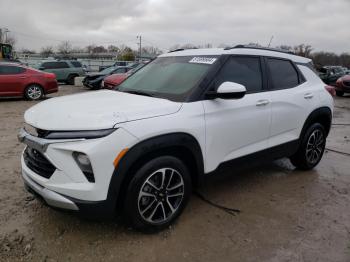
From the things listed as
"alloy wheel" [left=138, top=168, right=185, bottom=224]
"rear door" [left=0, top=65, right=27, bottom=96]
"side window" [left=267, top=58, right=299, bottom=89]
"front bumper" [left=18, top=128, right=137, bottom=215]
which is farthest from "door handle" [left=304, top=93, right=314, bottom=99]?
"rear door" [left=0, top=65, right=27, bottom=96]

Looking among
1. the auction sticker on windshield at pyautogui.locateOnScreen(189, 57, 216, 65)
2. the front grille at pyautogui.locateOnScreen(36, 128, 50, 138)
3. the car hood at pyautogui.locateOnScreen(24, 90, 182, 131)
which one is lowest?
the front grille at pyautogui.locateOnScreen(36, 128, 50, 138)

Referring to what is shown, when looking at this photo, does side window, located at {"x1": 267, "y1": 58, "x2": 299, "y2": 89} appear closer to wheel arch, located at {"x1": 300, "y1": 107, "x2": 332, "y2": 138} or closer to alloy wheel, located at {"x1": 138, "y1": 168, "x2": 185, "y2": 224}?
wheel arch, located at {"x1": 300, "y1": 107, "x2": 332, "y2": 138}

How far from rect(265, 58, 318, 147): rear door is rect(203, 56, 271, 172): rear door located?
0.18m

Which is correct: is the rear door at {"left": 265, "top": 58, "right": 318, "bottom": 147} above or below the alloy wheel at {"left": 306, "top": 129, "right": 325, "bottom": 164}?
above

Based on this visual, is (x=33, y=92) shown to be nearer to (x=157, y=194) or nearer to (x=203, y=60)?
(x=203, y=60)

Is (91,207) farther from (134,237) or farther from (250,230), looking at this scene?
(250,230)

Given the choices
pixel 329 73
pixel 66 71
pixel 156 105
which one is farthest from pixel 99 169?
pixel 329 73

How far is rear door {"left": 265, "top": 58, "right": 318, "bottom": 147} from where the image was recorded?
418 cm

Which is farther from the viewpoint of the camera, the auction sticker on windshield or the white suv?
the auction sticker on windshield

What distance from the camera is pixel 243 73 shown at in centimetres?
388

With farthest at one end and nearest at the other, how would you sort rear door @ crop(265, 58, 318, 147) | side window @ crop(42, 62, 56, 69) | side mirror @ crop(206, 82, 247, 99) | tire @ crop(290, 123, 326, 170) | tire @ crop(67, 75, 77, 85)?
tire @ crop(67, 75, 77, 85)
side window @ crop(42, 62, 56, 69)
tire @ crop(290, 123, 326, 170)
rear door @ crop(265, 58, 318, 147)
side mirror @ crop(206, 82, 247, 99)

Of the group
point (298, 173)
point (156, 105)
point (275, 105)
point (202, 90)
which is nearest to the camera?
point (156, 105)

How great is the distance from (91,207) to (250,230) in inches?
65.0

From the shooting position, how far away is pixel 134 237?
124 inches
